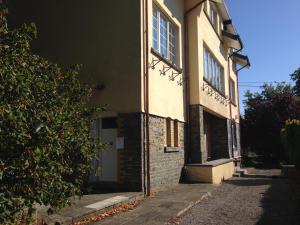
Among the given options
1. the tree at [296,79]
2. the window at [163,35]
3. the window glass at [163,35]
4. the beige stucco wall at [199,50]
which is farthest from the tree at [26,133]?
the tree at [296,79]

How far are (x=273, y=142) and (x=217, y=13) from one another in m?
13.5

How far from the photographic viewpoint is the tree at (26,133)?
394 cm

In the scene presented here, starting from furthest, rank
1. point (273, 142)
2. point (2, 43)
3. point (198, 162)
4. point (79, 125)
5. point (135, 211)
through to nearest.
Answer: point (273, 142) < point (198, 162) < point (135, 211) < point (79, 125) < point (2, 43)

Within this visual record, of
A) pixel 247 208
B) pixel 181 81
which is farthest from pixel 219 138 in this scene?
pixel 247 208

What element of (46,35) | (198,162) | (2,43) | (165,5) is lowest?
(198,162)

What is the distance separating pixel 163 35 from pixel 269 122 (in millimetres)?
20471

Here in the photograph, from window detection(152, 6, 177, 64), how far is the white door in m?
2.75

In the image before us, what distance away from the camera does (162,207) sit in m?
9.77

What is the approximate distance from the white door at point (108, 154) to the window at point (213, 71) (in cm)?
618

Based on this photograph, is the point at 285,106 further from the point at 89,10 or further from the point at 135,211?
the point at 135,211

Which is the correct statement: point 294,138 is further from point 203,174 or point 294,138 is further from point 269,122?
point 269,122

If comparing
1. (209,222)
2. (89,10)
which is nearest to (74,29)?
(89,10)

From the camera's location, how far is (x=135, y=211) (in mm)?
9289

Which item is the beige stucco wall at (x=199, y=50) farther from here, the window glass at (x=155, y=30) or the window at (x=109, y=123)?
the window at (x=109, y=123)
